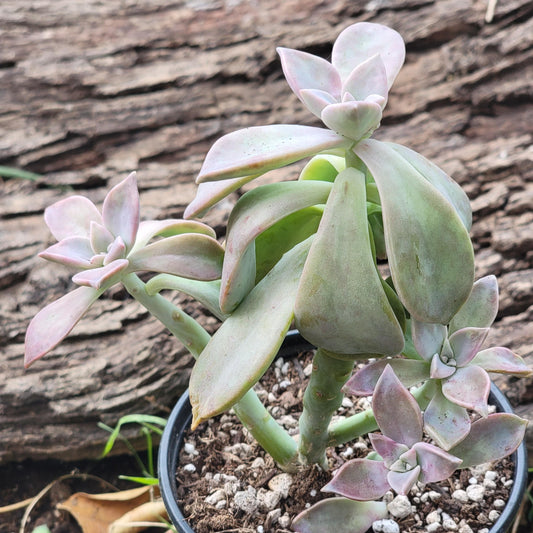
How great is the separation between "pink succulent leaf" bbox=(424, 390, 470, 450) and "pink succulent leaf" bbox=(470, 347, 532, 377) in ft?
0.18

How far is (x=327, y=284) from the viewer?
62cm

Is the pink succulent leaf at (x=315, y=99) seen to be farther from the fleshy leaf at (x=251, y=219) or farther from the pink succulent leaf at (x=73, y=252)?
the pink succulent leaf at (x=73, y=252)

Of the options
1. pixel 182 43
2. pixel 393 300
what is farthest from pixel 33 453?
pixel 182 43

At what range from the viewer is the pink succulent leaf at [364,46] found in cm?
74

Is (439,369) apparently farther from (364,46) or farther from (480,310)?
(364,46)

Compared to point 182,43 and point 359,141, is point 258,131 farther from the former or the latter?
point 182,43

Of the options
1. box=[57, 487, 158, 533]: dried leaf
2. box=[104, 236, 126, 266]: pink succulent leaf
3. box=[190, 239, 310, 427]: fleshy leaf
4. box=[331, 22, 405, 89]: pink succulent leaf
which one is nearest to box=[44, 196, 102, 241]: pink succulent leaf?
box=[104, 236, 126, 266]: pink succulent leaf

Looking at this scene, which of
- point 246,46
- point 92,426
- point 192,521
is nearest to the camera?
point 192,521

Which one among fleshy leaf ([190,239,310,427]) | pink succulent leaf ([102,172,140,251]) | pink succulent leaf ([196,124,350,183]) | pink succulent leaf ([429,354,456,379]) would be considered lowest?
pink succulent leaf ([429,354,456,379])

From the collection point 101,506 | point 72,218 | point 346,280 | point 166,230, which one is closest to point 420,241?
point 346,280

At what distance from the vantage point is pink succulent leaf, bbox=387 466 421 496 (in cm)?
67

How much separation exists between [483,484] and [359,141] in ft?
1.84

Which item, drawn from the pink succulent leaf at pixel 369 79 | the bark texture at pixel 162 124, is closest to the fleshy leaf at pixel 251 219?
the pink succulent leaf at pixel 369 79

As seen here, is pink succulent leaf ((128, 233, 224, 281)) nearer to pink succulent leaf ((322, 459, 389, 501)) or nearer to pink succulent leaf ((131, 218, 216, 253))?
pink succulent leaf ((131, 218, 216, 253))
